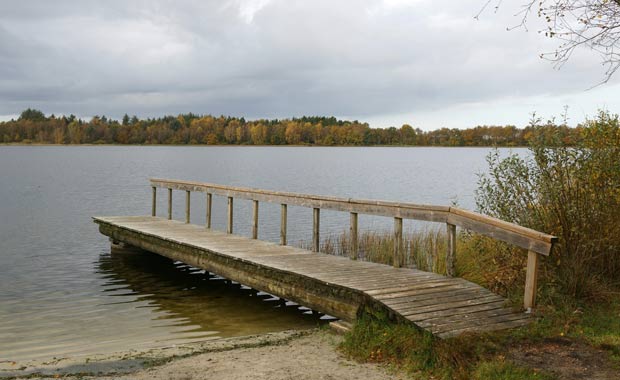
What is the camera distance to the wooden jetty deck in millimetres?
6629

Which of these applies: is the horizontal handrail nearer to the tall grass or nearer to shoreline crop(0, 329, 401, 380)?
shoreline crop(0, 329, 401, 380)

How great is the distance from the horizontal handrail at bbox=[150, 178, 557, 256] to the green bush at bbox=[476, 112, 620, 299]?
0.93 metres

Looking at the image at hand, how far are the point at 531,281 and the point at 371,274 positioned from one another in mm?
2354

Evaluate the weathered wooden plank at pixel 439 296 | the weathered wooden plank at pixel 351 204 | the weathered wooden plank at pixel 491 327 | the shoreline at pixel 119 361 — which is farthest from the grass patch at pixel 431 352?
the weathered wooden plank at pixel 351 204

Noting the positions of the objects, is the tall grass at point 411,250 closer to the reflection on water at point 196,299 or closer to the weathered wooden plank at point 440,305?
the reflection on water at point 196,299

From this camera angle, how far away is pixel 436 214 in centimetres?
822

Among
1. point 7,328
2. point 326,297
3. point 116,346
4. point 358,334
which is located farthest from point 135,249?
point 358,334

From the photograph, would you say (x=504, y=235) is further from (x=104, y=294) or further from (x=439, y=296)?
(x=104, y=294)

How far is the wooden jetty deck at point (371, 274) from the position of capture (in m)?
6.63

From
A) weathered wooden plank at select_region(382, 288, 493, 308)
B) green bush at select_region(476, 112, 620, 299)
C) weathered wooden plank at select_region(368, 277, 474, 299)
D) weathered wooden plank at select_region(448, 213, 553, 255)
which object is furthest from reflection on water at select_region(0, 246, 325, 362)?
green bush at select_region(476, 112, 620, 299)

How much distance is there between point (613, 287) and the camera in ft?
25.4

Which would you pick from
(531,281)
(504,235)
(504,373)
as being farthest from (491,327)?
A: (504,235)

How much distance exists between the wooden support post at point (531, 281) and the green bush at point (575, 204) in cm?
52

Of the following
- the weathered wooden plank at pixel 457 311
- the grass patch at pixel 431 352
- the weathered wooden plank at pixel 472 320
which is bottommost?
the grass patch at pixel 431 352
